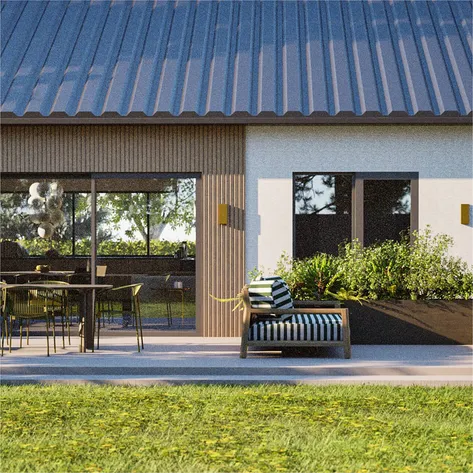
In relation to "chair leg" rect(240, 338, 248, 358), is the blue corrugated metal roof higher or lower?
higher

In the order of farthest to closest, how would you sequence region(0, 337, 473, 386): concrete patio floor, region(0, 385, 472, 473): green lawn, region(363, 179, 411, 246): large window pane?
region(363, 179, 411, 246): large window pane < region(0, 337, 473, 386): concrete patio floor < region(0, 385, 472, 473): green lawn

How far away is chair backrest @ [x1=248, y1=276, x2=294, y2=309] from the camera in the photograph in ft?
33.7

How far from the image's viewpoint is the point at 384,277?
1145 cm

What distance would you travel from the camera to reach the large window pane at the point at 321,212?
12781 millimetres

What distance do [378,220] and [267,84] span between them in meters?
2.71

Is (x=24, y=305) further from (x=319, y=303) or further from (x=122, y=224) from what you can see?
(x=122, y=224)

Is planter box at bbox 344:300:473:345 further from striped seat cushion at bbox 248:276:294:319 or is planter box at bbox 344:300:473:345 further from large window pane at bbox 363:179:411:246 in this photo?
large window pane at bbox 363:179:411:246

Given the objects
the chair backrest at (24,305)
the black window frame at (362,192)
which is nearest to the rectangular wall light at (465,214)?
the black window frame at (362,192)

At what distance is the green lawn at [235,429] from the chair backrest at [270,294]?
6.05 feet

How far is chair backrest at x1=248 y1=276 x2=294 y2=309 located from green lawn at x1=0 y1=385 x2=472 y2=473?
184cm

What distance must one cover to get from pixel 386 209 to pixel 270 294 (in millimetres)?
3593

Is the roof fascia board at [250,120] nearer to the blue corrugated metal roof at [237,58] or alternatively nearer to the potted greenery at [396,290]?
the blue corrugated metal roof at [237,58]

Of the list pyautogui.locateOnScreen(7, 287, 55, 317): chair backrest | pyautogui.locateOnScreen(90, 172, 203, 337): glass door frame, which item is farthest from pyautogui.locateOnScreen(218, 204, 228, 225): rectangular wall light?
pyautogui.locateOnScreen(7, 287, 55, 317): chair backrest

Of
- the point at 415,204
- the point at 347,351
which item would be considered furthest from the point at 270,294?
the point at 415,204
